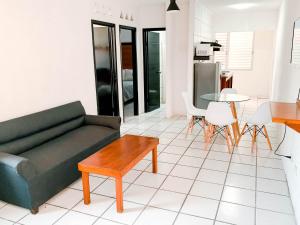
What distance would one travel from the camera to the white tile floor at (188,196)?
7.93 feet

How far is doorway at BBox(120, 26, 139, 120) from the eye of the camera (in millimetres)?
5984

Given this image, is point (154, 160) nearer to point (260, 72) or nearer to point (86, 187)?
point (86, 187)

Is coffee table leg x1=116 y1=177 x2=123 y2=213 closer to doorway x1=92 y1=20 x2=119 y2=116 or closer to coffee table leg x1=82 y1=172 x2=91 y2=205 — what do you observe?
coffee table leg x1=82 y1=172 x2=91 y2=205

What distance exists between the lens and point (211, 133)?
167 inches

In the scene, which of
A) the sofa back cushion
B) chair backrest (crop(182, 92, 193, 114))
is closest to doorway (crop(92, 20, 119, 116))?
the sofa back cushion

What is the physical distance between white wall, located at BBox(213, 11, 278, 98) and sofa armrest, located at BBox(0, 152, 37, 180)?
6.90 metres

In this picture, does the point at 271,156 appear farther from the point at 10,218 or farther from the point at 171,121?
the point at 10,218

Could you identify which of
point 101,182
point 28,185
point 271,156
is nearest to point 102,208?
point 101,182

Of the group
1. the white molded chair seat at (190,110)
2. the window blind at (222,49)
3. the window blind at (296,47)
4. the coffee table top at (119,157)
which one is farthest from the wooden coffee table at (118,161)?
the window blind at (222,49)

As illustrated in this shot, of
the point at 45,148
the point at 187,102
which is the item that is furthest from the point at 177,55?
the point at 45,148

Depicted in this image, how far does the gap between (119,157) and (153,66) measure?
4387mm

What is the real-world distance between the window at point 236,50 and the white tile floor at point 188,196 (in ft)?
16.5

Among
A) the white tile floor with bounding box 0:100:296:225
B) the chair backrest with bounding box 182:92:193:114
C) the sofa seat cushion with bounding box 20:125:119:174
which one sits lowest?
the white tile floor with bounding box 0:100:296:225

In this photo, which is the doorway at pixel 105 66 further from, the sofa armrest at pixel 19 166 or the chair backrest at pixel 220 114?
the sofa armrest at pixel 19 166
